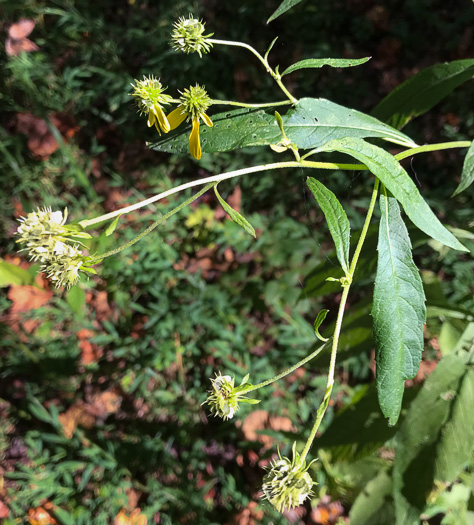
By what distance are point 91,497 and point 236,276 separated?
75 cm

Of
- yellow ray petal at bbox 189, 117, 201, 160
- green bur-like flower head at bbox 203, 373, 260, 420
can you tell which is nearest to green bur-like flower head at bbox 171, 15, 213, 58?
yellow ray petal at bbox 189, 117, 201, 160

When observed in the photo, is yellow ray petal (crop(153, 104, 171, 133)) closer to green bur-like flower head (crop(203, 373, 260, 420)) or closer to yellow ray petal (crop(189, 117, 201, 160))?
yellow ray petal (crop(189, 117, 201, 160))

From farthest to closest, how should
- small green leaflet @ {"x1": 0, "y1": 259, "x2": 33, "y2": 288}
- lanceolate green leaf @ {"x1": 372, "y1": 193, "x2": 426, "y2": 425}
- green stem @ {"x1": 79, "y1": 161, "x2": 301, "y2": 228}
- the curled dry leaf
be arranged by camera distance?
1. the curled dry leaf
2. small green leaflet @ {"x1": 0, "y1": 259, "x2": 33, "y2": 288}
3. lanceolate green leaf @ {"x1": 372, "y1": 193, "x2": 426, "y2": 425}
4. green stem @ {"x1": 79, "y1": 161, "x2": 301, "y2": 228}

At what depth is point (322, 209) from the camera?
60cm

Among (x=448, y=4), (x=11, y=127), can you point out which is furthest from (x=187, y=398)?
(x=448, y=4)

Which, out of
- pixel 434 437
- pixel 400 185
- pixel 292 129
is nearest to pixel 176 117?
pixel 292 129

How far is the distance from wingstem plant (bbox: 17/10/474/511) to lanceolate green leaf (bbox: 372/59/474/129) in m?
0.20

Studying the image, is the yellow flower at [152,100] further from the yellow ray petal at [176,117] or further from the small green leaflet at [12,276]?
the small green leaflet at [12,276]

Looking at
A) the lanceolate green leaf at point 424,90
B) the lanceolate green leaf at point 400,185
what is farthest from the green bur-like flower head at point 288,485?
the lanceolate green leaf at point 424,90

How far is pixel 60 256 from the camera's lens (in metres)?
0.54

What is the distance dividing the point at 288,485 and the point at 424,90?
708 mm

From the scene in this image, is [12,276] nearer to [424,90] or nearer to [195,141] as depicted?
[195,141]

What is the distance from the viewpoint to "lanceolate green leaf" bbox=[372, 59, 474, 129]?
33.5 inches

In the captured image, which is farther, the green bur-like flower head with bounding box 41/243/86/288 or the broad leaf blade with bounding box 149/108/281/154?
the broad leaf blade with bounding box 149/108/281/154
